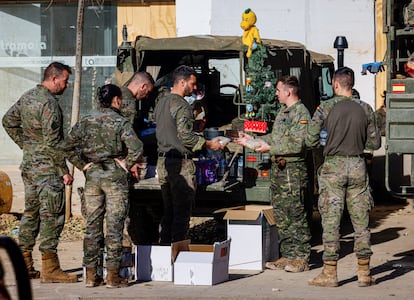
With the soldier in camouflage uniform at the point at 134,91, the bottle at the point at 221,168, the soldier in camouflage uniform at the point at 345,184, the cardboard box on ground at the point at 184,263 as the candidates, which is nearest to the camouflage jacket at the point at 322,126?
the soldier in camouflage uniform at the point at 345,184

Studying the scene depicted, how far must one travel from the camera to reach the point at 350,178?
9.57 metres

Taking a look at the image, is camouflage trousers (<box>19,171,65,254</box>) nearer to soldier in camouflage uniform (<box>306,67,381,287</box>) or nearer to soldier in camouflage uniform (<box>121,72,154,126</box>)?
soldier in camouflage uniform (<box>121,72,154,126</box>)

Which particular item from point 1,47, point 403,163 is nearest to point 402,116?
point 403,163

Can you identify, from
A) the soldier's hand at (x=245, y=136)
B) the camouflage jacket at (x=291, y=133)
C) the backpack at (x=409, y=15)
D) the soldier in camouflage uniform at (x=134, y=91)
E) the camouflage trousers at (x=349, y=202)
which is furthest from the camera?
the backpack at (x=409, y=15)

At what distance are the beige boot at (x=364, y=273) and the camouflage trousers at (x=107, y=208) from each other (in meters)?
2.19

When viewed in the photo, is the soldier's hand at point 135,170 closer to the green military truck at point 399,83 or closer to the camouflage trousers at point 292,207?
the camouflage trousers at point 292,207

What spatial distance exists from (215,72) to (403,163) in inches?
138

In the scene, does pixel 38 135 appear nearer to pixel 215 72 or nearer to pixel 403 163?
pixel 215 72

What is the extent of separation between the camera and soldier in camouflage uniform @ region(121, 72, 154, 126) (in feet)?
36.3

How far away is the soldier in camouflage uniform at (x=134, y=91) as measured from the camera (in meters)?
11.1

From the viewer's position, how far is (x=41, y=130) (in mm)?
9867

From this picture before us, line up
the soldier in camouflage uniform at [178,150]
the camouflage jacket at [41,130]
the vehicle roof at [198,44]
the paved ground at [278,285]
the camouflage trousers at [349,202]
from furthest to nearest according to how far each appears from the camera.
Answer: the vehicle roof at [198,44] → the soldier in camouflage uniform at [178,150] → the camouflage jacket at [41,130] → the camouflage trousers at [349,202] → the paved ground at [278,285]

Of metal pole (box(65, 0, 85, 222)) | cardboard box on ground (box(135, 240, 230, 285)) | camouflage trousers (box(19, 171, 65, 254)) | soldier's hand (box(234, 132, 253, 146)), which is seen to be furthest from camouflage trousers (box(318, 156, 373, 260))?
metal pole (box(65, 0, 85, 222))

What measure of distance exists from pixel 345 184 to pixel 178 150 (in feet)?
6.18
